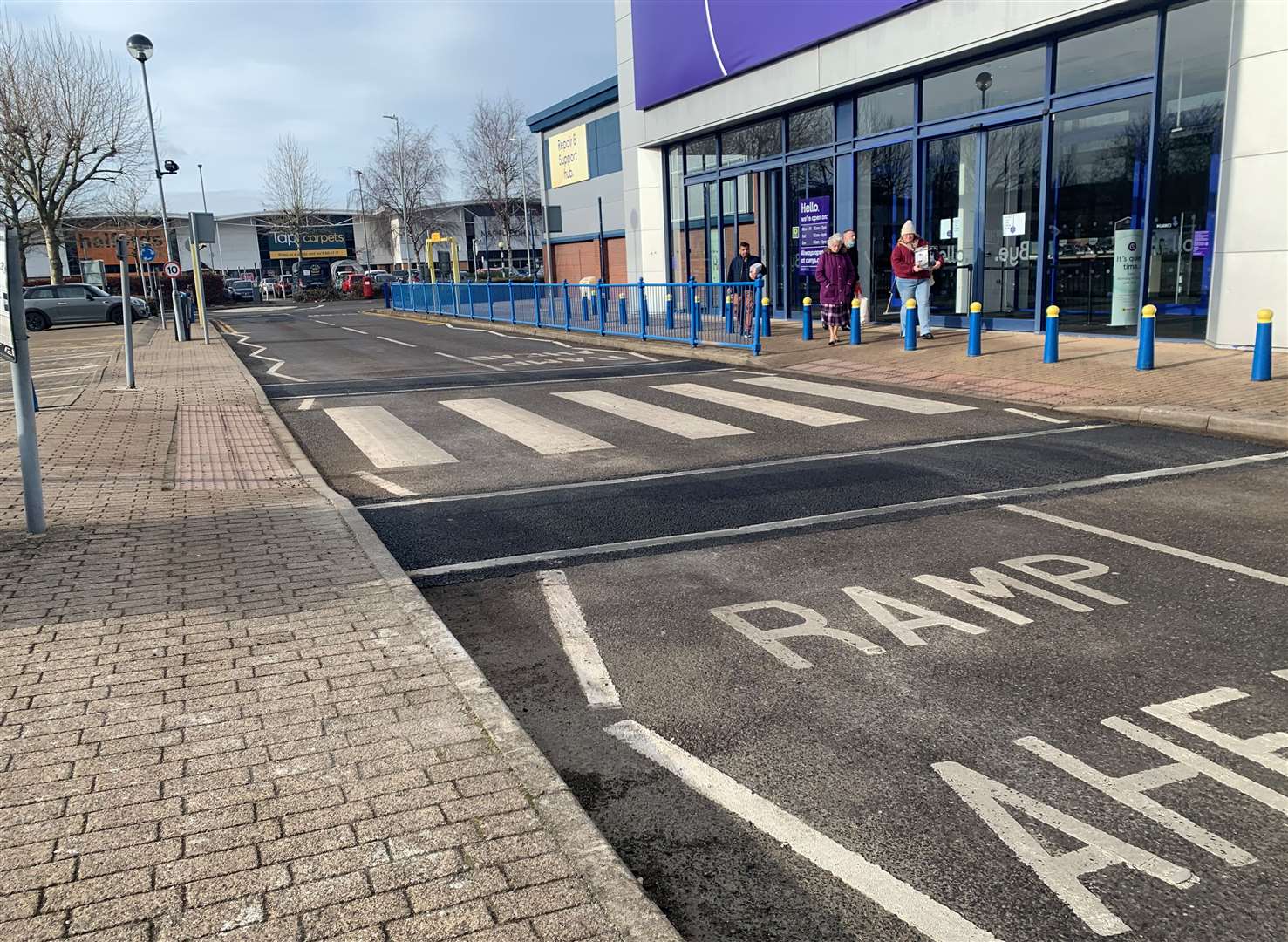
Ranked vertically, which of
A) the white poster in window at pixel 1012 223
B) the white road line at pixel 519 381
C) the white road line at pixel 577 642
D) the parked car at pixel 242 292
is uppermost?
the white poster in window at pixel 1012 223

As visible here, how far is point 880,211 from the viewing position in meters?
19.1

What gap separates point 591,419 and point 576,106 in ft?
99.2

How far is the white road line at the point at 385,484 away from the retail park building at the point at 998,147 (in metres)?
10.8

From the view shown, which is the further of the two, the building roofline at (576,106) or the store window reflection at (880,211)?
the building roofline at (576,106)

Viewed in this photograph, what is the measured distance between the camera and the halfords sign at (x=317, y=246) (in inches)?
3568

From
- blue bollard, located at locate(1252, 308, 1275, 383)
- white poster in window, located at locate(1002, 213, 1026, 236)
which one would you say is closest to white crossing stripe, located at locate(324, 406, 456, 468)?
blue bollard, located at locate(1252, 308, 1275, 383)

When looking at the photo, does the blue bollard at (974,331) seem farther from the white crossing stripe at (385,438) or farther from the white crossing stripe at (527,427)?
the white crossing stripe at (385,438)

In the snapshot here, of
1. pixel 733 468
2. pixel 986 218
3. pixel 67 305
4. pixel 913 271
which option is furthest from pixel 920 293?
pixel 67 305

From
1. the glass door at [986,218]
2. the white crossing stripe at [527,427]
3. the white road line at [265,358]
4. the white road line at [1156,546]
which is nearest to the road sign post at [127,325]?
the white road line at [265,358]

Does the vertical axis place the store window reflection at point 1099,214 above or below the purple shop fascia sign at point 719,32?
below

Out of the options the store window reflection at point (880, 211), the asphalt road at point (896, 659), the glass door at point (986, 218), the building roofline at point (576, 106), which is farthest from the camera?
the building roofline at point (576, 106)

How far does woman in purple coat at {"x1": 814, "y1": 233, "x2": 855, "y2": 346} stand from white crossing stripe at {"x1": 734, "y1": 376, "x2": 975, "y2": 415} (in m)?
3.26

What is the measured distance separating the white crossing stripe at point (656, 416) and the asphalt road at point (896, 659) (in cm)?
54

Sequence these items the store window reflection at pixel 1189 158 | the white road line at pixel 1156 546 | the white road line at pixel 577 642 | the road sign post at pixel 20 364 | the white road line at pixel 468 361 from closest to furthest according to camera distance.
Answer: the white road line at pixel 577 642 → the white road line at pixel 1156 546 → the road sign post at pixel 20 364 → the store window reflection at pixel 1189 158 → the white road line at pixel 468 361
